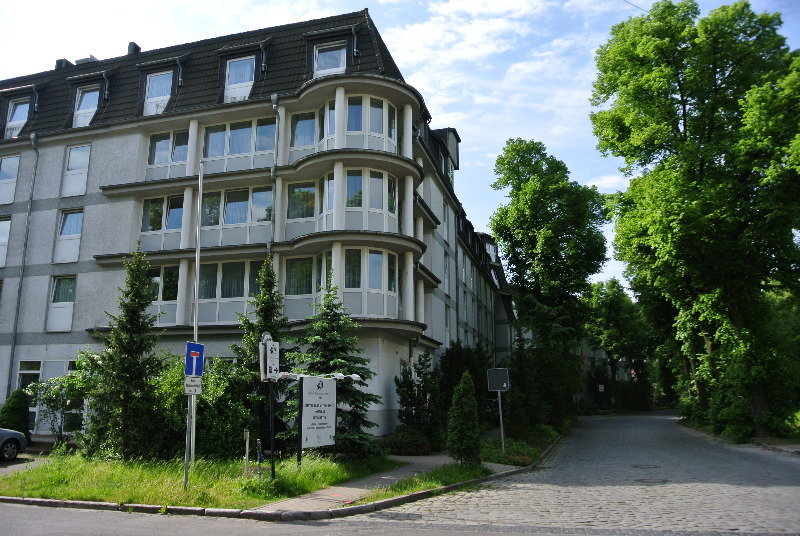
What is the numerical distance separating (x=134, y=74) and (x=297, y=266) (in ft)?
40.2

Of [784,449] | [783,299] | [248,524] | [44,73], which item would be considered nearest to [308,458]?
[248,524]

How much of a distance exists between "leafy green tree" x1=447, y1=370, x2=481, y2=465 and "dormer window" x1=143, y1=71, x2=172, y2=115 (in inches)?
717

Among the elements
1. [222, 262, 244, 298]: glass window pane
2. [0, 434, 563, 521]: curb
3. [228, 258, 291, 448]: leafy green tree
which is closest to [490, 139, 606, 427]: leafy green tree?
[222, 262, 244, 298]: glass window pane

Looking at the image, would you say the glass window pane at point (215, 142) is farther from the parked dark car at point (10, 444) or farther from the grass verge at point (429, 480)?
the grass verge at point (429, 480)

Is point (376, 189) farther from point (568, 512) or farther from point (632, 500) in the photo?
point (568, 512)

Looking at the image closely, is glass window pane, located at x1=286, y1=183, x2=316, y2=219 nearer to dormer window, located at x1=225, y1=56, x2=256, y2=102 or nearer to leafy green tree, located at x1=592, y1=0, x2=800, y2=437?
dormer window, located at x1=225, y1=56, x2=256, y2=102

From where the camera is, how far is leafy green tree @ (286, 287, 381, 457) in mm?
14414

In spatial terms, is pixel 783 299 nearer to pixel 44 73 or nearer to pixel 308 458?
pixel 308 458

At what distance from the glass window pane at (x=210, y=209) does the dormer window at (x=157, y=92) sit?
4.50 metres

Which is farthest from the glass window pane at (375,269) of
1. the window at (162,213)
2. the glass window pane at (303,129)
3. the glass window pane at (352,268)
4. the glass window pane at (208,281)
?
the window at (162,213)

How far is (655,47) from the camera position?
23141 millimetres

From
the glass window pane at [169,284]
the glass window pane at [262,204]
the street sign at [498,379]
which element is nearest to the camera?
the street sign at [498,379]

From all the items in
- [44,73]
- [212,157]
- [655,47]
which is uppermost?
[44,73]

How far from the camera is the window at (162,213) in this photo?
23.9 metres
